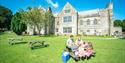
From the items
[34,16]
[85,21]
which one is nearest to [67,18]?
[85,21]

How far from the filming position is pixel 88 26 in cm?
2947

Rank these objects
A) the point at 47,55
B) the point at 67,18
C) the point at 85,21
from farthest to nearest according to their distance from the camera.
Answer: the point at 67,18 → the point at 85,21 → the point at 47,55

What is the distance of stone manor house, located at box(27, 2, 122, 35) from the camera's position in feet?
91.4

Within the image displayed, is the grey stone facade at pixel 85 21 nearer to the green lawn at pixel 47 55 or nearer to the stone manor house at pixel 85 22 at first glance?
the stone manor house at pixel 85 22

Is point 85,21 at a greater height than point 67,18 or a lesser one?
lesser

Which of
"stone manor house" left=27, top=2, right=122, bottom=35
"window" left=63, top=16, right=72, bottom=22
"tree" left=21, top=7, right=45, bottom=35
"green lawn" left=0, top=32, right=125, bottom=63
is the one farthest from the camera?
"window" left=63, top=16, right=72, bottom=22

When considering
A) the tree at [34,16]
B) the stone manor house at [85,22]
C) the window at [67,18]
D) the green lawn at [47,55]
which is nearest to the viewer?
the green lawn at [47,55]

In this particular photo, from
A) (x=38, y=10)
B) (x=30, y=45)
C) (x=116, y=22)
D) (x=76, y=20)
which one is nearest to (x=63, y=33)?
(x=76, y=20)

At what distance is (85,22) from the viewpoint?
29.8m

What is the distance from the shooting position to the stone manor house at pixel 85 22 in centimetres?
2784

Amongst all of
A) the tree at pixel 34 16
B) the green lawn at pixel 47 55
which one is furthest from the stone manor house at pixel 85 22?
the green lawn at pixel 47 55

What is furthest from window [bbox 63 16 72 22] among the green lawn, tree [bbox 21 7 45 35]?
the green lawn

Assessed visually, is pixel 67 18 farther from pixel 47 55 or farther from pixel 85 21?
pixel 47 55

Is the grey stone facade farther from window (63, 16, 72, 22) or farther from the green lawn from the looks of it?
the green lawn
